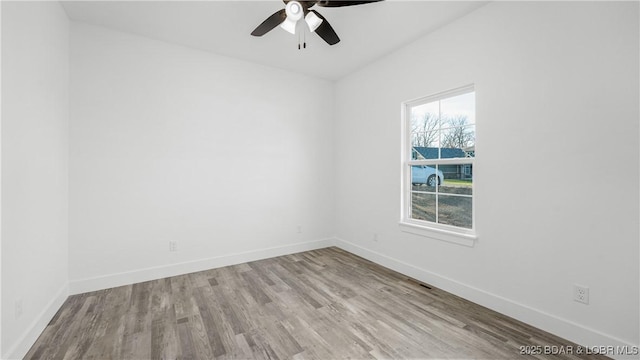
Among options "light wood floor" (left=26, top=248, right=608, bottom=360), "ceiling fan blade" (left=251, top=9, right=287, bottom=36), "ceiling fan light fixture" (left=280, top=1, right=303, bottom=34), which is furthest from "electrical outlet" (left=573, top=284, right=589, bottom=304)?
"ceiling fan blade" (left=251, top=9, right=287, bottom=36)

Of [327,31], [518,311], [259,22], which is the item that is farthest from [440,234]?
[259,22]

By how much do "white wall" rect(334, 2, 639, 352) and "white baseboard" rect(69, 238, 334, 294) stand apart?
6.47 ft

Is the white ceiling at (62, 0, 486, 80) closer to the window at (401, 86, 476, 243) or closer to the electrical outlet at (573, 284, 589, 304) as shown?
the window at (401, 86, 476, 243)

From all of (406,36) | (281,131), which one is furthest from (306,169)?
(406,36)

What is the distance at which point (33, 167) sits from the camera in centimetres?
201

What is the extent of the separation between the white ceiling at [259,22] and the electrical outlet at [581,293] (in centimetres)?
254

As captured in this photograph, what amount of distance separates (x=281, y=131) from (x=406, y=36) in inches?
83.4

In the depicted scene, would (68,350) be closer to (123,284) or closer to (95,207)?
(123,284)

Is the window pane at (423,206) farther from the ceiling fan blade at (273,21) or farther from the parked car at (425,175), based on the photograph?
the ceiling fan blade at (273,21)

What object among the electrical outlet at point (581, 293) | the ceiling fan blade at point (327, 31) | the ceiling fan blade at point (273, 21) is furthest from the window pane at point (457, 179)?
the ceiling fan blade at point (273, 21)

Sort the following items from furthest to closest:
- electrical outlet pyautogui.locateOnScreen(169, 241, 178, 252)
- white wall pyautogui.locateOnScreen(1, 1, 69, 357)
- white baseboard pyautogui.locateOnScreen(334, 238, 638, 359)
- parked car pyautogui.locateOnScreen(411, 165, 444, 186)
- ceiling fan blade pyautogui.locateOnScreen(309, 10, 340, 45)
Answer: electrical outlet pyautogui.locateOnScreen(169, 241, 178, 252), parked car pyautogui.locateOnScreen(411, 165, 444, 186), ceiling fan blade pyautogui.locateOnScreen(309, 10, 340, 45), white baseboard pyautogui.locateOnScreen(334, 238, 638, 359), white wall pyautogui.locateOnScreen(1, 1, 69, 357)

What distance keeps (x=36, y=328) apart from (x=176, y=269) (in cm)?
132

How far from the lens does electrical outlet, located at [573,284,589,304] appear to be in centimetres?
192

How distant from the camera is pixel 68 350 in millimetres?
1882
